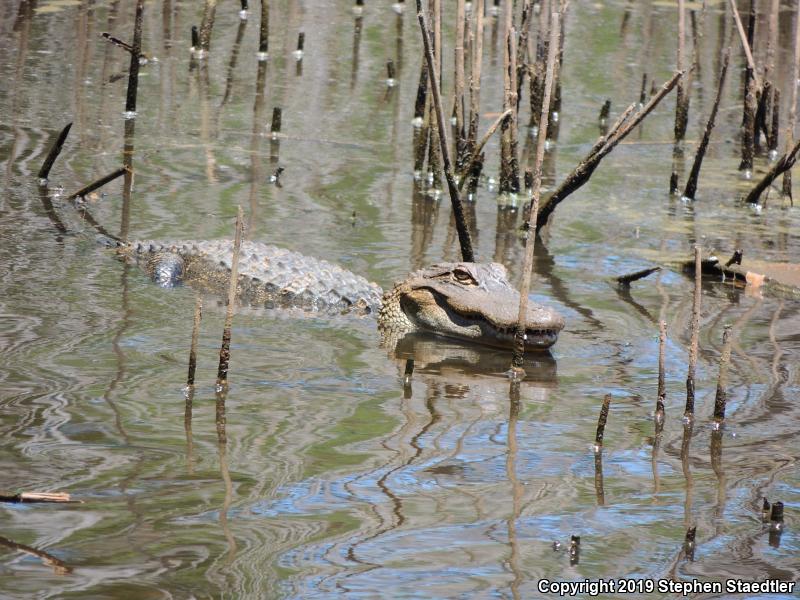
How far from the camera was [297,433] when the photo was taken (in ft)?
15.8

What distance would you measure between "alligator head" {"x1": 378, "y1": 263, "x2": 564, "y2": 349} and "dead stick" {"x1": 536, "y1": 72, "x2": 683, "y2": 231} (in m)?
1.13

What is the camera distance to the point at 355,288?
23.9 ft

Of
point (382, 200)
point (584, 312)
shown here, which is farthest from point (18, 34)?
point (584, 312)

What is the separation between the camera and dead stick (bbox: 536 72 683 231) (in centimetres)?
732

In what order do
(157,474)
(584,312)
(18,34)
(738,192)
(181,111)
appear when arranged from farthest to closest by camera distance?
(18,34) → (181,111) → (738,192) → (584,312) → (157,474)

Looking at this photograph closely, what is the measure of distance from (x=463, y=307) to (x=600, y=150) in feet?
5.44

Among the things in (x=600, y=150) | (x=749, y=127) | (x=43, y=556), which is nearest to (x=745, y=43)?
(x=749, y=127)

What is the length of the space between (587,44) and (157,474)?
46.8 ft

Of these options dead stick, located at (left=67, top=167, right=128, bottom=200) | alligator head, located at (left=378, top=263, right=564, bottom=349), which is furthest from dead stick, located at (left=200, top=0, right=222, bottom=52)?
alligator head, located at (left=378, top=263, right=564, bottom=349)

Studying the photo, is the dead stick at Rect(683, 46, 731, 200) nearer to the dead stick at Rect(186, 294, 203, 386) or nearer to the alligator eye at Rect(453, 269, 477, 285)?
the alligator eye at Rect(453, 269, 477, 285)

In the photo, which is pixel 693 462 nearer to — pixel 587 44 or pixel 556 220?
pixel 556 220

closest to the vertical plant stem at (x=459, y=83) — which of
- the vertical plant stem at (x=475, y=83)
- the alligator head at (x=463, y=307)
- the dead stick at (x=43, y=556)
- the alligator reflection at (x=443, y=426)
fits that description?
the vertical plant stem at (x=475, y=83)

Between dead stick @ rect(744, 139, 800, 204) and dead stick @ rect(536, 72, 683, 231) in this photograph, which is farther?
dead stick @ rect(744, 139, 800, 204)

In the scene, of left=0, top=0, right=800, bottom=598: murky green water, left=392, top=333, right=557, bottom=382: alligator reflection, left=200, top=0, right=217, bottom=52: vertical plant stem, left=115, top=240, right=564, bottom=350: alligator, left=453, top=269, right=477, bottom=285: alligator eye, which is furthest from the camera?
left=200, top=0, right=217, bottom=52: vertical plant stem
